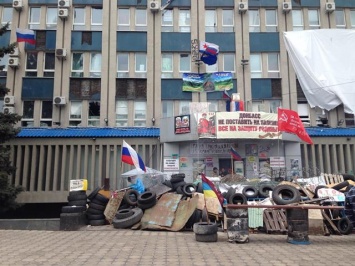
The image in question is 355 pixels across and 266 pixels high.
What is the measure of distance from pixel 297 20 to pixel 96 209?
64.7 ft

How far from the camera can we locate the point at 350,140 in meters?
21.7

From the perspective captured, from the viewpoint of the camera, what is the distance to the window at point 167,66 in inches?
939

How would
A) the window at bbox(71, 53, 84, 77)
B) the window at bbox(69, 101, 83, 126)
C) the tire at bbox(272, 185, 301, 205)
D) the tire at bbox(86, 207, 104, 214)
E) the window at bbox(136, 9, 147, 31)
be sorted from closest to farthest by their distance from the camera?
the tire at bbox(272, 185, 301, 205)
the tire at bbox(86, 207, 104, 214)
the window at bbox(69, 101, 83, 126)
the window at bbox(71, 53, 84, 77)
the window at bbox(136, 9, 147, 31)

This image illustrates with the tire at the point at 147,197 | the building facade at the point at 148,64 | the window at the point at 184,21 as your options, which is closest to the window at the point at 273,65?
the building facade at the point at 148,64

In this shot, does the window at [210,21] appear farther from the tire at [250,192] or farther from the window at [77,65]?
the tire at [250,192]

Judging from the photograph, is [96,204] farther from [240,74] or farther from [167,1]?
[167,1]

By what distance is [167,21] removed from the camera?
2458 centimetres

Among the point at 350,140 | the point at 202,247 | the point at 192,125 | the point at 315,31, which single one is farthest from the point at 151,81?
the point at 202,247

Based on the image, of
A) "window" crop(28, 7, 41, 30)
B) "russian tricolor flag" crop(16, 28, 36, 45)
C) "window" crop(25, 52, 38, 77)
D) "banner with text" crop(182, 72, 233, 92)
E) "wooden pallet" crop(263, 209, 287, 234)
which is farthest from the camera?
"window" crop(28, 7, 41, 30)

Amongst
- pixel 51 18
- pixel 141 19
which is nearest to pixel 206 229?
pixel 141 19

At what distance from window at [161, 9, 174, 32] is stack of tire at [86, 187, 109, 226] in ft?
47.1

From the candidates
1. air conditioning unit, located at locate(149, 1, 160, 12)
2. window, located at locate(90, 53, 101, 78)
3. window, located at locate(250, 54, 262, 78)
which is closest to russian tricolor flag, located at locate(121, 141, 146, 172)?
window, located at locate(90, 53, 101, 78)

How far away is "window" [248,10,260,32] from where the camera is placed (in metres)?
24.5

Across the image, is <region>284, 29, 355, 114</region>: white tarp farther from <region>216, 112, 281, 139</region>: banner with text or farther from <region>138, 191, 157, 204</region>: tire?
<region>138, 191, 157, 204</region>: tire
